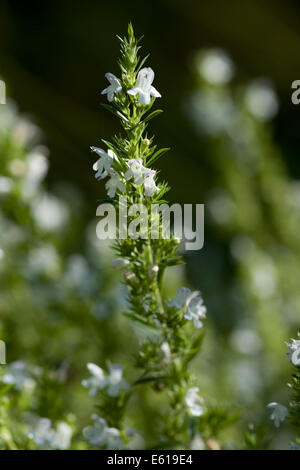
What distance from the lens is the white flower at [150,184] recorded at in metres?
0.85

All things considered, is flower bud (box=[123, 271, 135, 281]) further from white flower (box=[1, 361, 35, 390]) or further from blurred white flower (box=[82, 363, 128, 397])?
white flower (box=[1, 361, 35, 390])

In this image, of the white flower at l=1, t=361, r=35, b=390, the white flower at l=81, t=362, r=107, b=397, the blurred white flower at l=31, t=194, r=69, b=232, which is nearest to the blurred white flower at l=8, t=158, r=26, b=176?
the blurred white flower at l=31, t=194, r=69, b=232

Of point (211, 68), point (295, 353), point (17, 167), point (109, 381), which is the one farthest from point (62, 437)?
point (211, 68)

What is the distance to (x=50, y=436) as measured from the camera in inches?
42.0

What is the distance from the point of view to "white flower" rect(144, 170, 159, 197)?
0.85m

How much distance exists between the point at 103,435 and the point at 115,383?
96mm

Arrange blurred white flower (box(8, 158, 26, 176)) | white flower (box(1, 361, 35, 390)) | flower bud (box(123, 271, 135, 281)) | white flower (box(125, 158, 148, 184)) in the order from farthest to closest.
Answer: blurred white flower (box(8, 158, 26, 176)) < white flower (box(1, 361, 35, 390)) < flower bud (box(123, 271, 135, 281)) < white flower (box(125, 158, 148, 184))

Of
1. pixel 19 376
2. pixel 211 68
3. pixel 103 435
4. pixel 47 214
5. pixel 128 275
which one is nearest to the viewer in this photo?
pixel 128 275

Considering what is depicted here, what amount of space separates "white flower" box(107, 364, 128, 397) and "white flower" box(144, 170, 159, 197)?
393 mm

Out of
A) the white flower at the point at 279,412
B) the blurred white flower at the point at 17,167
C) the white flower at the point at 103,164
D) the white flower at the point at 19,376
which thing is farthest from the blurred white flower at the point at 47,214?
the white flower at the point at 279,412

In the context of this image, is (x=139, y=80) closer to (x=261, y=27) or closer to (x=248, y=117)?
(x=248, y=117)

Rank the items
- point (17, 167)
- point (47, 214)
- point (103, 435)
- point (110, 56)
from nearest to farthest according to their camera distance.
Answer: point (103, 435), point (17, 167), point (47, 214), point (110, 56)

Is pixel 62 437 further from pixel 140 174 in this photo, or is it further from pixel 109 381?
pixel 140 174

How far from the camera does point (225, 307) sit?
2268mm
